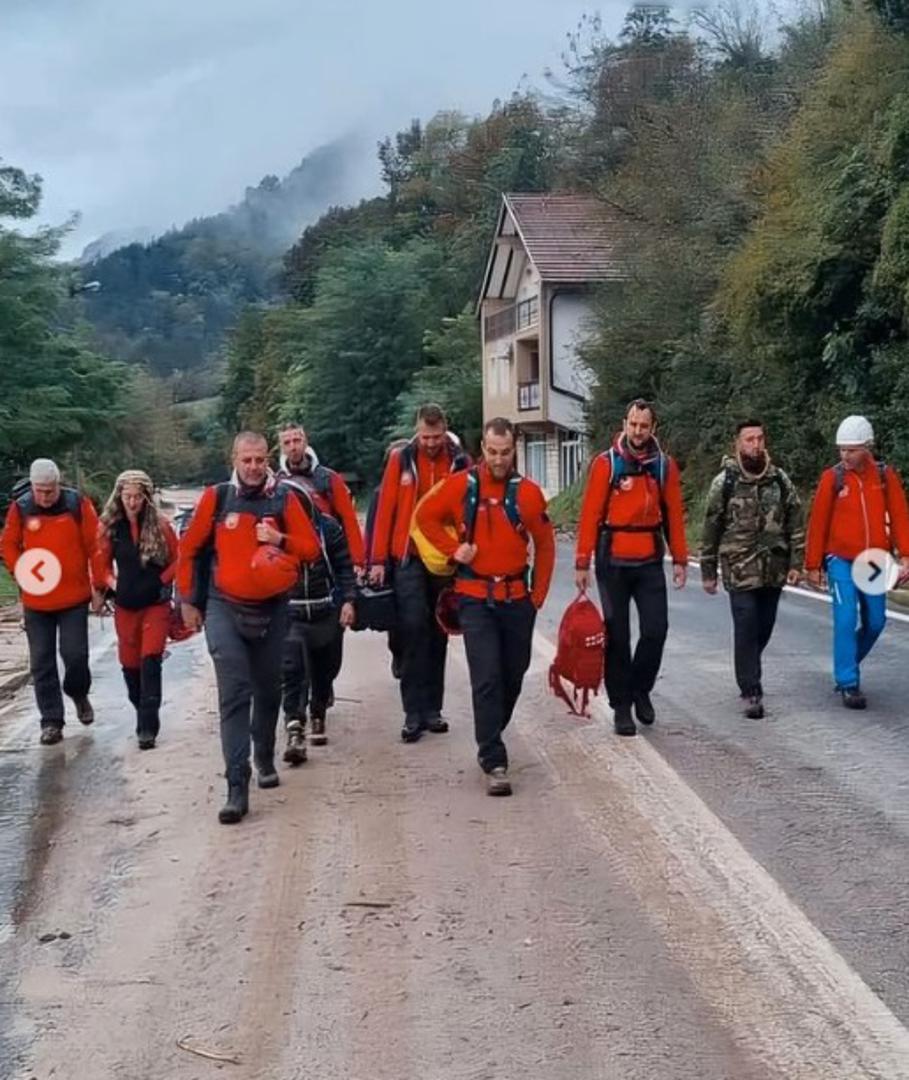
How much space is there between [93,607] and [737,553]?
4147mm

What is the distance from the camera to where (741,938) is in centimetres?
541

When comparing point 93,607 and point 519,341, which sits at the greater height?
point 519,341

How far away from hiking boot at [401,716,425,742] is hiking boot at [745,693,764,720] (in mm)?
2077

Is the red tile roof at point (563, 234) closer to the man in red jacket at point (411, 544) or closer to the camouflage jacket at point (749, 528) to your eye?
the camouflage jacket at point (749, 528)

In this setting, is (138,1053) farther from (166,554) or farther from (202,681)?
(202,681)

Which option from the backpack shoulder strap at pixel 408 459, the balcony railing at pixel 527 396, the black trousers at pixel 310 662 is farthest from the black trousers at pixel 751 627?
the balcony railing at pixel 527 396

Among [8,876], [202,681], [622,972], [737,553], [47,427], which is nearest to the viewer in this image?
[622,972]

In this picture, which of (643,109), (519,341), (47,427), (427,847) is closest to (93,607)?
(427,847)

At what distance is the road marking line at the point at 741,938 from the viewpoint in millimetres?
4520

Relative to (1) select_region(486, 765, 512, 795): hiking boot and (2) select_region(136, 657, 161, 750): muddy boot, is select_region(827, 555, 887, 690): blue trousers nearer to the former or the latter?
(1) select_region(486, 765, 512, 795): hiking boot

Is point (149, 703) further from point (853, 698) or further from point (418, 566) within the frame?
point (853, 698)

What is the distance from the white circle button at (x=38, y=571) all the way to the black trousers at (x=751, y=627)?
4339mm

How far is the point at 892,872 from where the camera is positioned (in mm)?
6133

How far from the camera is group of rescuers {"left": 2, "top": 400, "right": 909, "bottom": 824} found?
7641mm
